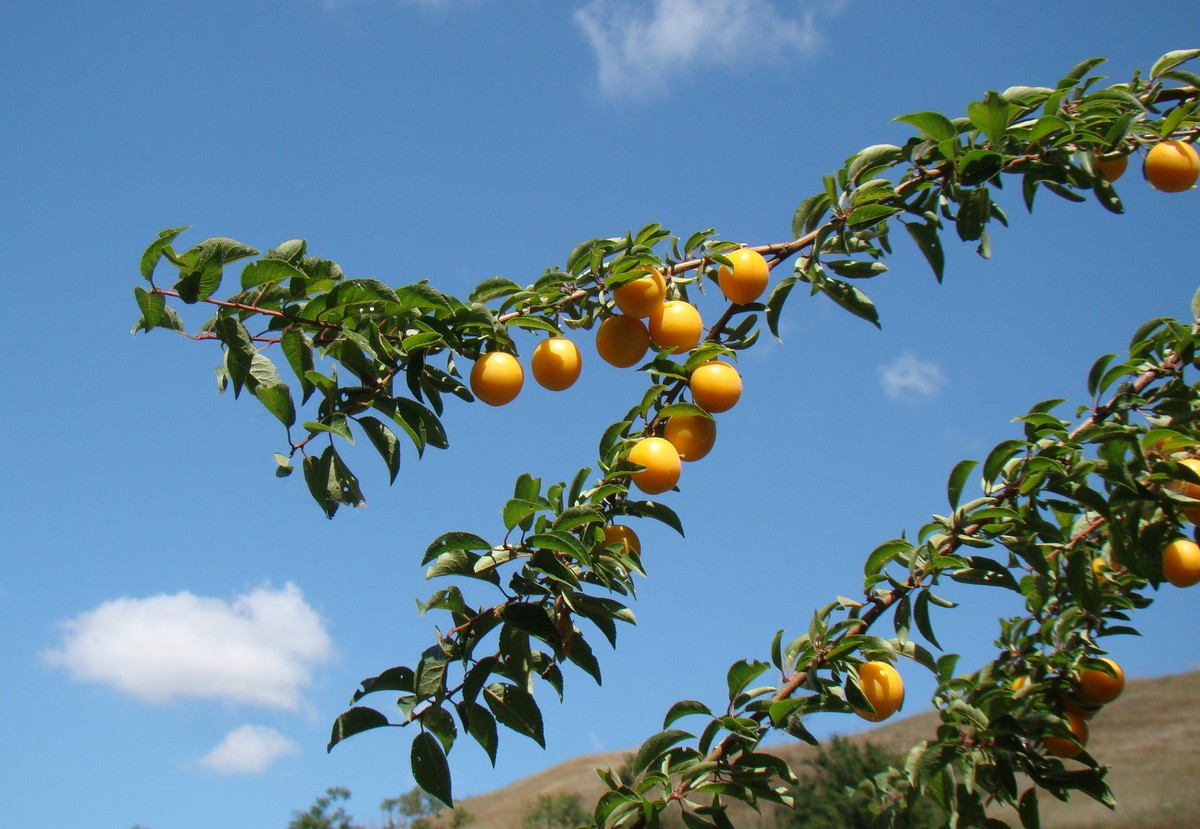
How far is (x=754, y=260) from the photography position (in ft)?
5.06

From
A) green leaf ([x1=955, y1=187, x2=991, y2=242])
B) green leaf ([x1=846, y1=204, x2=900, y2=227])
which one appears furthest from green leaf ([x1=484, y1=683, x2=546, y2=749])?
green leaf ([x1=955, y1=187, x2=991, y2=242])

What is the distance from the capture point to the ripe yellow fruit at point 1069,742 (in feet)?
6.37

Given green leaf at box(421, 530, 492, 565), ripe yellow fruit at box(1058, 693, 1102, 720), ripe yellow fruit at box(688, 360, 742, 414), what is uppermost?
ripe yellow fruit at box(688, 360, 742, 414)

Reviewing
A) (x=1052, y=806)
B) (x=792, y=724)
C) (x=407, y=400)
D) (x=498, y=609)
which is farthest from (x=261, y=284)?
(x=1052, y=806)

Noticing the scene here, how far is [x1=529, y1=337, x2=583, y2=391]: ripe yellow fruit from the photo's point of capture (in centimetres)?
150

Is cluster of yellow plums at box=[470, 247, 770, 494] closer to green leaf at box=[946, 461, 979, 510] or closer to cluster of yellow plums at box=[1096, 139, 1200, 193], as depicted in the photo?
green leaf at box=[946, 461, 979, 510]

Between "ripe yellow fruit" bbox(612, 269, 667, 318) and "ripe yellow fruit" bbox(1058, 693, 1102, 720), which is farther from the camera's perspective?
"ripe yellow fruit" bbox(1058, 693, 1102, 720)

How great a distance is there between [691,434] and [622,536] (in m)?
0.23

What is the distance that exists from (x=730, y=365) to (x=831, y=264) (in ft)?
1.03

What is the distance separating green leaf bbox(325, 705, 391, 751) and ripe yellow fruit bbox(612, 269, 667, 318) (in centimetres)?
82

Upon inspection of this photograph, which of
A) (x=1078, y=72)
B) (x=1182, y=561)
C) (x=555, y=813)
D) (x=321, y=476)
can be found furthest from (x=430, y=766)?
(x=555, y=813)

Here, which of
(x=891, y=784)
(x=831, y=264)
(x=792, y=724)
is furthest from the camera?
(x=891, y=784)

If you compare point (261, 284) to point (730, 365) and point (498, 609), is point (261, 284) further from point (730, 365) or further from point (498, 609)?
point (730, 365)

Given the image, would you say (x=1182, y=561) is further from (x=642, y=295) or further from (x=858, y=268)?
(x=642, y=295)
